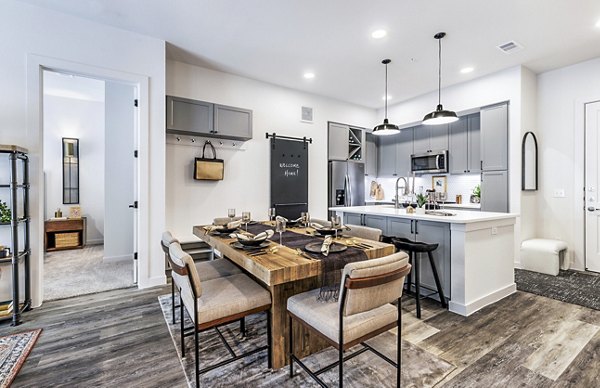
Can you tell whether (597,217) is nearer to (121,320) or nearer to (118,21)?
(121,320)

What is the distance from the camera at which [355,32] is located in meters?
3.27

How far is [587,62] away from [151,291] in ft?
22.0

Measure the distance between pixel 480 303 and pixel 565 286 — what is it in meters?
1.61

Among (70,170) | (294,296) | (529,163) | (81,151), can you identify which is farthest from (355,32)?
(70,170)

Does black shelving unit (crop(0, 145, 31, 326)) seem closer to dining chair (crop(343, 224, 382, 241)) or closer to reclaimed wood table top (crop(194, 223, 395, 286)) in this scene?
reclaimed wood table top (crop(194, 223, 395, 286))

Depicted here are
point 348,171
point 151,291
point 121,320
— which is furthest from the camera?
point 348,171

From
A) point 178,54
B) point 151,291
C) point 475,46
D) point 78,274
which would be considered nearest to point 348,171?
point 475,46

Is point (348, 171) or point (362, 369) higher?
point (348, 171)

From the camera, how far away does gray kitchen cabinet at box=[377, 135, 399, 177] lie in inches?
250

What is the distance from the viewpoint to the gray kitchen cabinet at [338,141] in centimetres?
567

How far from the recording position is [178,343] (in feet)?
7.27

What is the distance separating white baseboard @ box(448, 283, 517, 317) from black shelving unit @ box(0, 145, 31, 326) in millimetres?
4066

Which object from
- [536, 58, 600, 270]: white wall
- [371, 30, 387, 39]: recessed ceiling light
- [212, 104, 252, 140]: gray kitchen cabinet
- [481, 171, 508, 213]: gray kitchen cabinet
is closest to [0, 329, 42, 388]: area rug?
[212, 104, 252, 140]: gray kitchen cabinet

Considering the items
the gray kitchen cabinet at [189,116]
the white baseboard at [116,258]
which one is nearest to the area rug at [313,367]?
the gray kitchen cabinet at [189,116]
